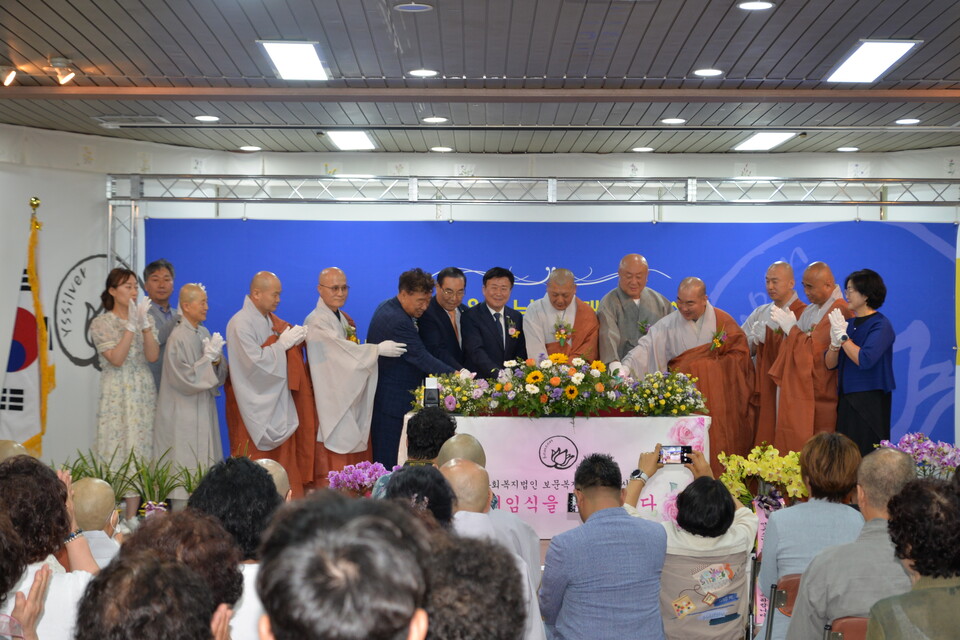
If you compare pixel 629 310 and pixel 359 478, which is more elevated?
pixel 629 310

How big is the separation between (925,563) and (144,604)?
63.7 inches

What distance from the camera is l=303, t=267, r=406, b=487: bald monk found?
7.04 m

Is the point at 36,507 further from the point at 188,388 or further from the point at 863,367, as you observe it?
the point at 863,367

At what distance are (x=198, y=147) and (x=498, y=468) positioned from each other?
5590 millimetres

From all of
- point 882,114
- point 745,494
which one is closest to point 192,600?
→ point 745,494

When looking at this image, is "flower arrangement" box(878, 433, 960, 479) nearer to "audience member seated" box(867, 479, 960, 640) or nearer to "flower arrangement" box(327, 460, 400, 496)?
"flower arrangement" box(327, 460, 400, 496)

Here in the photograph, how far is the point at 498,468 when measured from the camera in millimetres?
5633

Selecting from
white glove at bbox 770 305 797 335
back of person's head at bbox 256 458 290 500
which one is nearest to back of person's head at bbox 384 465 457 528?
back of person's head at bbox 256 458 290 500

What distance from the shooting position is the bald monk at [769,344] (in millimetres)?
7289

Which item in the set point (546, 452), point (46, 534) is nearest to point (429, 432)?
point (546, 452)

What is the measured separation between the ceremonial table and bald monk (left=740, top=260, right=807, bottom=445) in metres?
1.85

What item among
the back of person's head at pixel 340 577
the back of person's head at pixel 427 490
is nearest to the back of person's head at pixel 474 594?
the back of person's head at pixel 340 577

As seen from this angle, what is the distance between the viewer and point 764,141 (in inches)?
365

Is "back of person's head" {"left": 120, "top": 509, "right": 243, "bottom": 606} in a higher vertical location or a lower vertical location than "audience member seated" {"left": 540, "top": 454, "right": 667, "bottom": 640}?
higher
